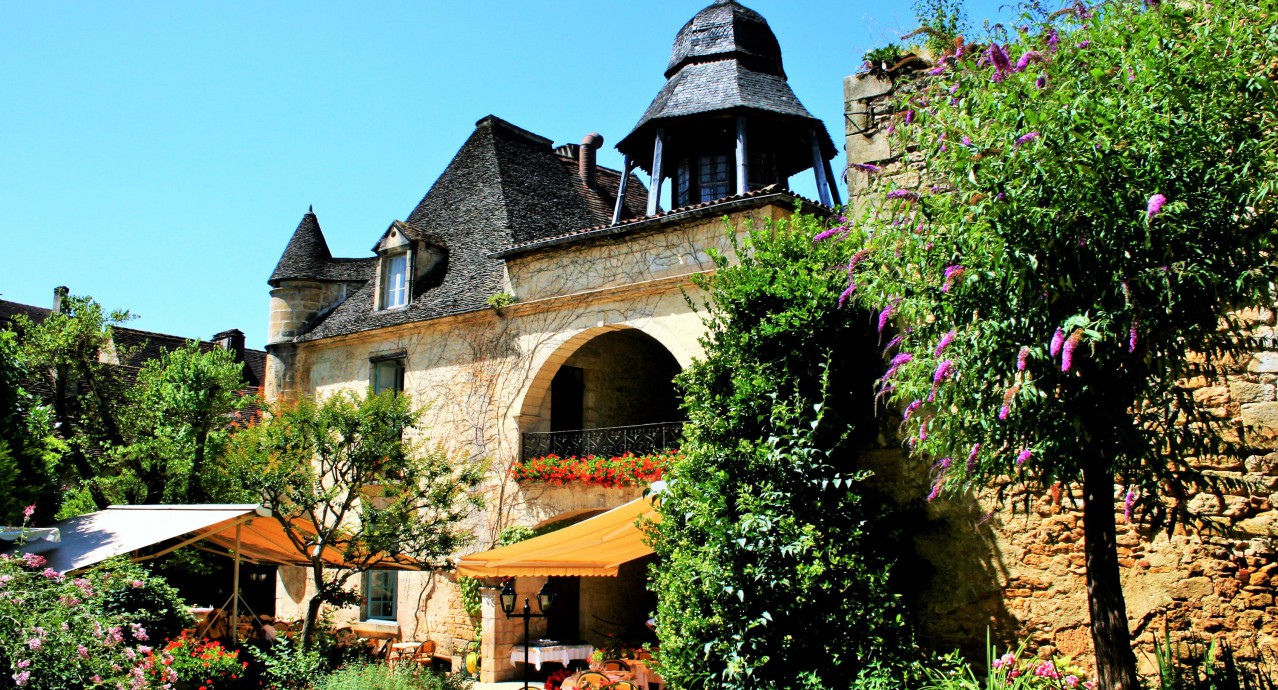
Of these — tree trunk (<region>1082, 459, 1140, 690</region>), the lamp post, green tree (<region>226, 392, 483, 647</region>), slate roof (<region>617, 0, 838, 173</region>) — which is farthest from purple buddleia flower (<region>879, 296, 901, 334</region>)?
slate roof (<region>617, 0, 838, 173</region>)

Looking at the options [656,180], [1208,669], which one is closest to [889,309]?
[1208,669]

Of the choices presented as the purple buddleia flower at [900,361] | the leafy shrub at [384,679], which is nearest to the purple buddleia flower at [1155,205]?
the purple buddleia flower at [900,361]

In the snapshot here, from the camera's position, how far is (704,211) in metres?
12.5

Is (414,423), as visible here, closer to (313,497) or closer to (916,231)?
(313,497)

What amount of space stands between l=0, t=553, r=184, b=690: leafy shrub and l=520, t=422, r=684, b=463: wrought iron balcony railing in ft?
23.0

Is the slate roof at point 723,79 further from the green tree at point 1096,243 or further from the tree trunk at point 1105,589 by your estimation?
the tree trunk at point 1105,589

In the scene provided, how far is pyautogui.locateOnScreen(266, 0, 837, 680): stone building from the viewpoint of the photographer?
44.7 feet

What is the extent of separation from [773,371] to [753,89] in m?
8.50

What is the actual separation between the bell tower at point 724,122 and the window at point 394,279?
A: 4729 mm

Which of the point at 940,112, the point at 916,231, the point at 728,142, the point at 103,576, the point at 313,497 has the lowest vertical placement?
the point at 103,576

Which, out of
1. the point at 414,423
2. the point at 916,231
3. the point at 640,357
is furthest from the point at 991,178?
the point at 640,357

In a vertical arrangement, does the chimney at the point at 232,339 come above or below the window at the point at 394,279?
above

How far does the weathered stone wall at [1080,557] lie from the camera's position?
604 cm

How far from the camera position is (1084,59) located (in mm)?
4918
